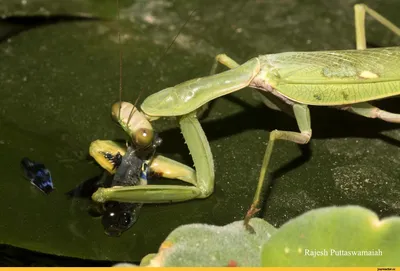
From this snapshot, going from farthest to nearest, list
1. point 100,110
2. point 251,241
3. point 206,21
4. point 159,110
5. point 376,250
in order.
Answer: point 206,21 → point 100,110 → point 159,110 → point 251,241 → point 376,250

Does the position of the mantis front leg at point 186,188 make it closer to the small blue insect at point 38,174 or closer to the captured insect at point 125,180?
the captured insect at point 125,180

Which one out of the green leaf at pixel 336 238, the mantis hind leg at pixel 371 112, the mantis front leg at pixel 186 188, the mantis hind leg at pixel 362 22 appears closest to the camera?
the green leaf at pixel 336 238

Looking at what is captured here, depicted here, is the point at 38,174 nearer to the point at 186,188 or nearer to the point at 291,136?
the point at 186,188

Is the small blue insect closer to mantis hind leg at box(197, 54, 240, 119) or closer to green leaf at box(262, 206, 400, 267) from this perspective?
mantis hind leg at box(197, 54, 240, 119)

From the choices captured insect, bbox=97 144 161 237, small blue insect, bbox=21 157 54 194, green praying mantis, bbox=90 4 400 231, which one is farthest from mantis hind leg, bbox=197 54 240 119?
small blue insect, bbox=21 157 54 194

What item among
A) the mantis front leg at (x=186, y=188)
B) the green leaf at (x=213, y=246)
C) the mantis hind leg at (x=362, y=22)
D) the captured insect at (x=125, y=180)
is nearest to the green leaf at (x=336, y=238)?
the green leaf at (x=213, y=246)

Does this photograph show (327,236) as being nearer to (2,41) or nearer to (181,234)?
(181,234)

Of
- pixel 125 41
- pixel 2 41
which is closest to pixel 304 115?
pixel 125 41
